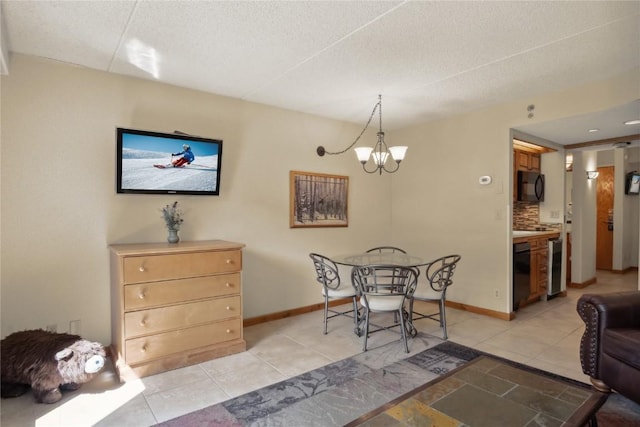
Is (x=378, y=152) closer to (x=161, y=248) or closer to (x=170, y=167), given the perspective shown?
(x=170, y=167)

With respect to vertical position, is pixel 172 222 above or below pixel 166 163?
below

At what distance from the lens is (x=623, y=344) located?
2.18 m

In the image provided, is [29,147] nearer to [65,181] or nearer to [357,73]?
[65,181]

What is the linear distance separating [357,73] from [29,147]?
8.77ft

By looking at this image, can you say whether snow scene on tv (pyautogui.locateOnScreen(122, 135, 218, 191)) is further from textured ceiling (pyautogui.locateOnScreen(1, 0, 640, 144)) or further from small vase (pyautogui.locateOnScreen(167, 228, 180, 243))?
textured ceiling (pyautogui.locateOnScreen(1, 0, 640, 144))

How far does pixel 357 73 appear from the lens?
3.06 metres

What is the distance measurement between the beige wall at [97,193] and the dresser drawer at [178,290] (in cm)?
60

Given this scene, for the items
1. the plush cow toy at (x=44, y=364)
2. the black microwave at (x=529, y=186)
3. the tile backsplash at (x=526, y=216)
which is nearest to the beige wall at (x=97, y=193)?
the plush cow toy at (x=44, y=364)

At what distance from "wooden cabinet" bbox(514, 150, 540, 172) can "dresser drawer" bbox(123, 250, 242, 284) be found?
412 centimetres

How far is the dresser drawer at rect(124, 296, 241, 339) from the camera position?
2629 millimetres

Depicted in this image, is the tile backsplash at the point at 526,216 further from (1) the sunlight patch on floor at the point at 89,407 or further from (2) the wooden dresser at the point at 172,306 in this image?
(1) the sunlight patch on floor at the point at 89,407

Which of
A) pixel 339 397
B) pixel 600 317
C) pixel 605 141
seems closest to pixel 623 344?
pixel 600 317

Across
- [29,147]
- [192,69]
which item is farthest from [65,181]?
[192,69]

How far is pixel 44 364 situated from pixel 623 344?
3.70 m
